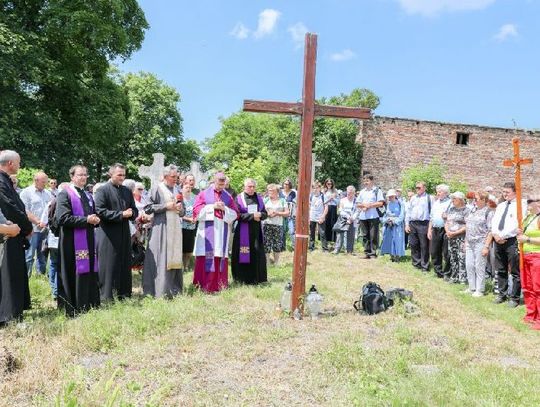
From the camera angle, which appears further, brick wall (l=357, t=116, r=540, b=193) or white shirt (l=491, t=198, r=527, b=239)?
brick wall (l=357, t=116, r=540, b=193)

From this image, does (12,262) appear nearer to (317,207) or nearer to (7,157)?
(7,157)

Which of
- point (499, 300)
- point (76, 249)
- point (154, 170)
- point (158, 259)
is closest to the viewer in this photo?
point (76, 249)

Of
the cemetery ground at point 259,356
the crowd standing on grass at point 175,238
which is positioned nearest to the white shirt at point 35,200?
the crowd standing on grass at point 175,238

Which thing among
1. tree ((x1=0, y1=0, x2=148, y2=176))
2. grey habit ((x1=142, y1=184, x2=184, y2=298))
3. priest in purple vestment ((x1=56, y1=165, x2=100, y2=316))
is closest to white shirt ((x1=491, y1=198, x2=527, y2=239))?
grey habit ((x1=142, y1=184, x2=184, y2=298))

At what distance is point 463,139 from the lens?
28.6 metres

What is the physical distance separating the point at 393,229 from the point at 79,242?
8280mm

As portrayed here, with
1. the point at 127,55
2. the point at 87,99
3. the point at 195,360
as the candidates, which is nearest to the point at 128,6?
the point at 127,55

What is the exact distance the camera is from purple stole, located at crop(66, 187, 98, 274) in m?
6.55

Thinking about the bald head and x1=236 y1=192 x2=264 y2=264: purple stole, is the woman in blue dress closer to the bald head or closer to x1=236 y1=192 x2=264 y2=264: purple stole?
x1=236 y1=192 x2=264 y2=264: purple stole

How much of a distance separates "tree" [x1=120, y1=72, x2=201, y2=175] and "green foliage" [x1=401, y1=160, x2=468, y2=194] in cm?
1886

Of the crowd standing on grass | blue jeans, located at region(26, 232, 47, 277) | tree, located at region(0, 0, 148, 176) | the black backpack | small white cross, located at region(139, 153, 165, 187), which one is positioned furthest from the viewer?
tree, located at region(0, 0, 148, 176)

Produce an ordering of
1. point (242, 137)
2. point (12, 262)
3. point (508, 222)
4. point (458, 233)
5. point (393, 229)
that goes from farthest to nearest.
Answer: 1. point (242, 137)
2. point (393, 229)
3. point (458, 233)
4. point (508, 222)
5. point (12, 262)

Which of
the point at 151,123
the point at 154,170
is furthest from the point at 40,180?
the point at 151,123

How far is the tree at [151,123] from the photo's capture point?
37406 mm
